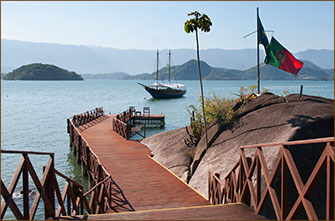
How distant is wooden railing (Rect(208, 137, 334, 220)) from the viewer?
3.64 meters

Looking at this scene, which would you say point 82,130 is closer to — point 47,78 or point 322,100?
point 322,100

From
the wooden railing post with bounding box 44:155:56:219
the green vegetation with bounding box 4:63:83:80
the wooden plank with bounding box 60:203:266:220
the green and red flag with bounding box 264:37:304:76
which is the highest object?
the green vegetation with bounding box 4:63:83:80

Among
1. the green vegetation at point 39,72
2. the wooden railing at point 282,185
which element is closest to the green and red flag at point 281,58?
the wooden railing at point 282,185

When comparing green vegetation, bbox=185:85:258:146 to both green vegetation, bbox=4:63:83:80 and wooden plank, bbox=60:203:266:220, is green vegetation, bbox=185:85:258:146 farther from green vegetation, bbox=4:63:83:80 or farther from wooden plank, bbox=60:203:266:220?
green vegetation, bbox=4:63:83:80

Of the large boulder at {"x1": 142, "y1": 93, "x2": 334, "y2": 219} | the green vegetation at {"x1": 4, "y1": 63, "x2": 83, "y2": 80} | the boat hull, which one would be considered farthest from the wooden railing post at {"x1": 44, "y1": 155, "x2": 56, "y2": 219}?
the green vegetation at {"x1": 4, "y1": 63, "x2": 83, "y2": 80}

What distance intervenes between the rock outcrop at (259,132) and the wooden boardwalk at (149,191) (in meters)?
0.73

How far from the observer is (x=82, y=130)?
2423 cm

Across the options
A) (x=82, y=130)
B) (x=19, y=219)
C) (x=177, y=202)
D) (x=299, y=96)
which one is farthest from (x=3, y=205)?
(x=82, y=130)

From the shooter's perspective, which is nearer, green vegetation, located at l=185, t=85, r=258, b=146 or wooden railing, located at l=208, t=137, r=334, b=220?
wooden railing, located at l=208, t=137, r=334, b=220

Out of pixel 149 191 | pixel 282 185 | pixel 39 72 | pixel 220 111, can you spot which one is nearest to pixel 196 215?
pixel 282 185

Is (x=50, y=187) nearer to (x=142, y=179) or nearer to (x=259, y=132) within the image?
(x=142, y=179)

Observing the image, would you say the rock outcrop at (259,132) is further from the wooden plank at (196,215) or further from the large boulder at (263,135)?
the wooden plank at (196,215)

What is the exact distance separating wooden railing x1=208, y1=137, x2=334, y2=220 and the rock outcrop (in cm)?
70

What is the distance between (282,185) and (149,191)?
5947 mm
